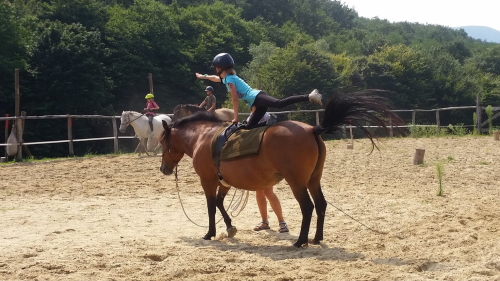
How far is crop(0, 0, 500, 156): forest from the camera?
31203 mm

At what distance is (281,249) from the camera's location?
19.9 ft

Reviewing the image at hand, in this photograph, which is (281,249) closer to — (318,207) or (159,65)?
(318,207)

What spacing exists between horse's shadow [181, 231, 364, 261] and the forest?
11678mm

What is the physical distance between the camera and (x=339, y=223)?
7316mm

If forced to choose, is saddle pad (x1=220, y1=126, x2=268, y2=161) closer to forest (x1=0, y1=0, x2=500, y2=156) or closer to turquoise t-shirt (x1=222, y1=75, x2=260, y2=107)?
turquoise t-shirt (x1=222, y1=75, x2=260, y2=107)

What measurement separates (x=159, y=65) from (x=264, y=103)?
118 feet

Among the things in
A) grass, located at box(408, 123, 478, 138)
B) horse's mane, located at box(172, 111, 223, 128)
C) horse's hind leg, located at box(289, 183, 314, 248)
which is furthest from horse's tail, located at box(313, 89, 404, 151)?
grass, located at box(408, 123, 478, 138)

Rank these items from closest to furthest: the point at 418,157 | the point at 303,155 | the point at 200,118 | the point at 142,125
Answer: the point at 303,155
the point at 200,118
the point at 418,157
the point at 142,125

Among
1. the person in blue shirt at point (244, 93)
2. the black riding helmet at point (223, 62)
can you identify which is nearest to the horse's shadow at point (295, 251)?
the person in blue shirt at point (244, 93)

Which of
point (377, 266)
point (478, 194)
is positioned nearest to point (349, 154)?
point (478, 194)

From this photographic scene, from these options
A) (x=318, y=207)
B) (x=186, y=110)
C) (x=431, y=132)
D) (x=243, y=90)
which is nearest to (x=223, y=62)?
(x=243, y=90)

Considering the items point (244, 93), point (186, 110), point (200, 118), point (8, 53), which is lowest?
point (200, 118)

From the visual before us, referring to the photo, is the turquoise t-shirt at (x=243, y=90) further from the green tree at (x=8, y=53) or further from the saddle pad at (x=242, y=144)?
the green tree at (x=8, y=53)

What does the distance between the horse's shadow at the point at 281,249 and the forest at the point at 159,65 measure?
38.3ft
